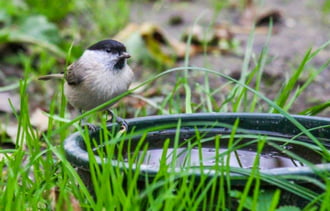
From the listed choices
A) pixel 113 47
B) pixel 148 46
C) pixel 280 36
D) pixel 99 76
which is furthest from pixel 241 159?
pixel 280 36

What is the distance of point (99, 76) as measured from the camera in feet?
13.9

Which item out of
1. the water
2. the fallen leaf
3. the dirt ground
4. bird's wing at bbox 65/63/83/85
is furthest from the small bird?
the fallen leaf

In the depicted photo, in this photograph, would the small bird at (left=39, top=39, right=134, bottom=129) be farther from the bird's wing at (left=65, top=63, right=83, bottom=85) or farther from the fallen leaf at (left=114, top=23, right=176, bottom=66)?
the fallen leaf at (left=114, top=23, right=176, bottom=66)

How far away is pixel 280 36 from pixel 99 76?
347 centimetres

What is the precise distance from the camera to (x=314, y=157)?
10.0 ft

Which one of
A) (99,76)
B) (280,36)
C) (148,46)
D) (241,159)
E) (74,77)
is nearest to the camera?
(241,159)

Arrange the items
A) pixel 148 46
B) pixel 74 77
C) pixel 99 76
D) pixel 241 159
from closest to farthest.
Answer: pixel 241 159, pixel 99 76, pixel 74 77, pixel 148 46

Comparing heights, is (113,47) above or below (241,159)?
above

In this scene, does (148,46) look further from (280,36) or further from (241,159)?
(241,159)

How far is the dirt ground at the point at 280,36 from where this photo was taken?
5663 mm

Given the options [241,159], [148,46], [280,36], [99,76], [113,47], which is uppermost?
[280,36]

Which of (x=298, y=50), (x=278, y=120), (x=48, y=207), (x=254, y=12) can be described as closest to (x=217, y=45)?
(x=298, y=50)

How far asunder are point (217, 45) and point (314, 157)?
12.8ft

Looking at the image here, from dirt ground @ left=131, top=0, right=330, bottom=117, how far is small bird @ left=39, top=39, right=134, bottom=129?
0.76 meters
